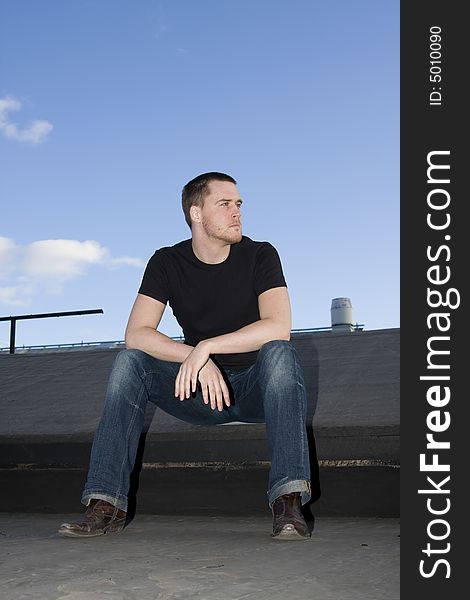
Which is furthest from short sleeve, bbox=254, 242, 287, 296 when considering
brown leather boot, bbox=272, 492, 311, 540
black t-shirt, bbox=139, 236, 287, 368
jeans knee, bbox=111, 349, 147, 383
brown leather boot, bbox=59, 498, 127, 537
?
brown leather boot, bbox=59, 498, 127, 537

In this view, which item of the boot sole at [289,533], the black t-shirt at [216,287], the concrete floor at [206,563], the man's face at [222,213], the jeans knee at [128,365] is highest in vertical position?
the man's face at [222,213]

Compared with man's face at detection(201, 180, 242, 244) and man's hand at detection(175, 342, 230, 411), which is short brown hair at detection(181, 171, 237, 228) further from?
man's hand at detection(175, 342, 230, 411)

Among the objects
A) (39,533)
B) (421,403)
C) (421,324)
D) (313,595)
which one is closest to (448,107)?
(421,324)

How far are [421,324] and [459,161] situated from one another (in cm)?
32

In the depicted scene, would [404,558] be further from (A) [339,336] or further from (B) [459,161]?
(A) [339,336]

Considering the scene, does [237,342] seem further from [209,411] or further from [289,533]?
[289,533]

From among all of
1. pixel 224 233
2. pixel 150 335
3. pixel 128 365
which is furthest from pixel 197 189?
pixel 128 365

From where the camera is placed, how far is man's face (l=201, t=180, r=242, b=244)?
262 cm

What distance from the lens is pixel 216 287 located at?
8.72ft

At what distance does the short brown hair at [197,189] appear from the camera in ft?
8.82

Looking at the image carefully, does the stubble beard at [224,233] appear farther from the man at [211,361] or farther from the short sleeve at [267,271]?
the short sleeve at [267,271]

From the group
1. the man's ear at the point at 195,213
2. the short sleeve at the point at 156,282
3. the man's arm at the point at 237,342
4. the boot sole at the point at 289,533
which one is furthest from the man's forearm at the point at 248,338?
the boot sole at the point at 289,533

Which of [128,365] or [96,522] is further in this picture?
[128,365]

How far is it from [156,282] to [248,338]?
480 millimetres
